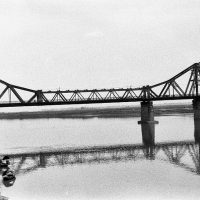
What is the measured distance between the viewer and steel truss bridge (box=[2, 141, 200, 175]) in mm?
44125

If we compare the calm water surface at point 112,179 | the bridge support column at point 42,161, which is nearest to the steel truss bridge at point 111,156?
the bridge support column at point 42,161

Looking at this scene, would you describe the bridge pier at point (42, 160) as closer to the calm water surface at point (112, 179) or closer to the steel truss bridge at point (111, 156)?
the steel truss bridge at point (111, 156)

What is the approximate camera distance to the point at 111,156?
5109 cm

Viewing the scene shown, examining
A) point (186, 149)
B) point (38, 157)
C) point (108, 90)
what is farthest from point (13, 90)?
point (186, 149)

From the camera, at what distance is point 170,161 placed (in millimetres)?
44312

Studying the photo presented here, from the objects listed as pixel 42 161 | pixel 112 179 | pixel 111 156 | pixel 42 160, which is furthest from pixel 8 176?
pixel 111 156

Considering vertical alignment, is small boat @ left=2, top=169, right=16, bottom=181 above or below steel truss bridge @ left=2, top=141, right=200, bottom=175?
above

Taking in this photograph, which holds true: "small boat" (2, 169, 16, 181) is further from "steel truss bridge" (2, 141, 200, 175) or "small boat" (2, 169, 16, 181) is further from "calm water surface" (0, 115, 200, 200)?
"steel truss bridge" (2, 141, 200, 175)

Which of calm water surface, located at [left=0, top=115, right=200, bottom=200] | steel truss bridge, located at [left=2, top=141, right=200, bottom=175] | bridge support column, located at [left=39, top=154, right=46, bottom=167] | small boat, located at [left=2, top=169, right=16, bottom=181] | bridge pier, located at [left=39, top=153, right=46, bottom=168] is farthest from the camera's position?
bridge support column, located at [left=39, top=154, right=46, bottom=167]

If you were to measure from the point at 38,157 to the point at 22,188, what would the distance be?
19.4m

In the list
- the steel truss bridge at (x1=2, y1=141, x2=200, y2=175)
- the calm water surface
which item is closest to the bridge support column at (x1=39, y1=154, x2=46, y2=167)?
the steel truss bridge at (x1=2, y1=141, x2=200, y2=175)

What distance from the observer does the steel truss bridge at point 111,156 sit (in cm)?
4412

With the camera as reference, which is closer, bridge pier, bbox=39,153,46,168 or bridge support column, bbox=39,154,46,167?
bridge pier, bbox=39,153,46,168

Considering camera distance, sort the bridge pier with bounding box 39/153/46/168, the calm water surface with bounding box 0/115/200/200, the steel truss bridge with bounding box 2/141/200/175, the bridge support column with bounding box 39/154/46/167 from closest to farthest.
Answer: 1. the calm water surface with bounding box 0/115/200/200
2. the steel truss bridge with bounding box 2/141/200/175
3. the bridge pier with bounding box 39/153/46/168
4. the bridge support column with bounding box 39/154/46/167
